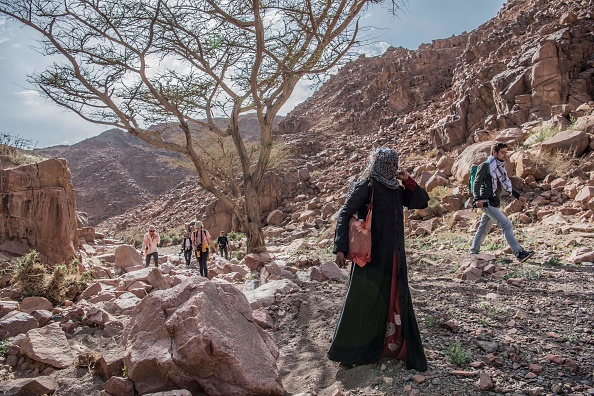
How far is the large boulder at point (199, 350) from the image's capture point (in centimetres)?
227

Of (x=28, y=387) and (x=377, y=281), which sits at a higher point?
(x=377, y=281)

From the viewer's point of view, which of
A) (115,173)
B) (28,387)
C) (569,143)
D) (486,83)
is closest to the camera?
(28,387)

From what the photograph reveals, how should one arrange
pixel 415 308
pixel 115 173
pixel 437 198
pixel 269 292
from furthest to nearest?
pixel 115 173 < pixel 437 198 < pixel 269 292 < pixel 415 308

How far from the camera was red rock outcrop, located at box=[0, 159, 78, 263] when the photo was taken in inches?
242

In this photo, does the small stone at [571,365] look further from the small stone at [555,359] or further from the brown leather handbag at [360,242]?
the brown leather handbag at [360,242]

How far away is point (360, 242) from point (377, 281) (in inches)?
10.9

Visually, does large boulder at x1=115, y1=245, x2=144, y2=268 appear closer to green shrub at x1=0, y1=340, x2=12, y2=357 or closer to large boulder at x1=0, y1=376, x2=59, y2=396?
green shrub at x1=0, y1=340, x2=12, y2=357

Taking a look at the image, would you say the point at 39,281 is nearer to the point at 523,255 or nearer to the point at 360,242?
the point at 360,242

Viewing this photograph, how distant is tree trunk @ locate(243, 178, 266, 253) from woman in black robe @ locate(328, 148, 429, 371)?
5.54 m

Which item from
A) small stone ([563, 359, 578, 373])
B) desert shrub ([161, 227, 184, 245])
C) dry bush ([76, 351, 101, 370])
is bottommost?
desert shrub ([161, 227, 184, 245])

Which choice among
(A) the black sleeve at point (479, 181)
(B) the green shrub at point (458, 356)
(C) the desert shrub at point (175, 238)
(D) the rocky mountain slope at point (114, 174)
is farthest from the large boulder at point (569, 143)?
(D) the rocky mountain slope at point (114, 174)

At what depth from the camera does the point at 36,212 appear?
621 cm

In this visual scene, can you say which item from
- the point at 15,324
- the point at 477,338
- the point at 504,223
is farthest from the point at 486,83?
the point at 15,324

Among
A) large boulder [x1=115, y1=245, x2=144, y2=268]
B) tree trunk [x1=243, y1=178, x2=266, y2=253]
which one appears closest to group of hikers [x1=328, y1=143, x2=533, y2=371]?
tree trunk [x1=243, y1=178, x2=266, y2=253]
